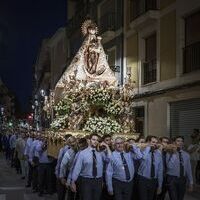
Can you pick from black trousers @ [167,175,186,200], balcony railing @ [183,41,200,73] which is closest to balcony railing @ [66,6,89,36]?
balcony railing @ [183,41,200,73]

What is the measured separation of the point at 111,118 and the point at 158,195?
12.8 feet

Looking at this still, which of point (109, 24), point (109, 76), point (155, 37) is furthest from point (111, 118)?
point (109, 24)

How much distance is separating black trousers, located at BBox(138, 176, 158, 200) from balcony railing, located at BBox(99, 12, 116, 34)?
16.9m

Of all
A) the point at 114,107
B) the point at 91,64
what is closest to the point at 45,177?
the point at 114,107

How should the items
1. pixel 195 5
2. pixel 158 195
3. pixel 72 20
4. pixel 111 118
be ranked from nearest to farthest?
pixel 158 195 → pixel 111 118 → pixel 195 5 → pixel 72 20

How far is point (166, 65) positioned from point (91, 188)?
11548 millimetres

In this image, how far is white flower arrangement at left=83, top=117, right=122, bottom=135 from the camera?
47.8 feet

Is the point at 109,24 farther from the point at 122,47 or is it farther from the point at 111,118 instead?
the point at 111,118

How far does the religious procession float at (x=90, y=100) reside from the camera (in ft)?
48.5

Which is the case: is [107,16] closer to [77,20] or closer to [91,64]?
[77,20]

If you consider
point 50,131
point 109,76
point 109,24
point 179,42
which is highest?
point 109,24

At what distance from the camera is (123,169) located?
10.2 meters

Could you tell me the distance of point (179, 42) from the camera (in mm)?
19797

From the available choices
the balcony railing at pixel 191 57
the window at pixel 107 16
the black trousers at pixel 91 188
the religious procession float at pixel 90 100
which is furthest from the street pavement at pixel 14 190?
the window at pixel 107 16
